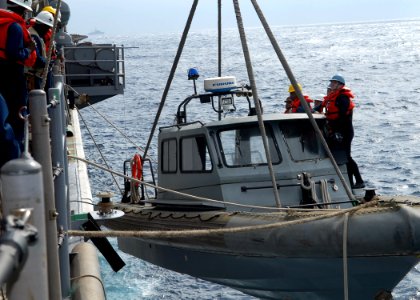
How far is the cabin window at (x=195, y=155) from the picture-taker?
9.52 metres

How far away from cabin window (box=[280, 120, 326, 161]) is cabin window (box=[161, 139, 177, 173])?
1.56 meters

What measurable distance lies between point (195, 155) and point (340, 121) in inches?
75.7

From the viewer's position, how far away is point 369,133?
2939 centimetres

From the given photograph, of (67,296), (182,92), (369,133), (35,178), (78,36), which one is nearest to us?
(35,178)

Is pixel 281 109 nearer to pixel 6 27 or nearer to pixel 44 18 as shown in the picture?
pixel 44 18

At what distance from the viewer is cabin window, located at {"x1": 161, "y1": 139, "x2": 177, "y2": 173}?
1013 cm

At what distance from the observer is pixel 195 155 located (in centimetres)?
970

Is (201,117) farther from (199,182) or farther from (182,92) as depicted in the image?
(199,182)

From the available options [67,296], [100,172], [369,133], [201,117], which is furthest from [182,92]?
[67,296]

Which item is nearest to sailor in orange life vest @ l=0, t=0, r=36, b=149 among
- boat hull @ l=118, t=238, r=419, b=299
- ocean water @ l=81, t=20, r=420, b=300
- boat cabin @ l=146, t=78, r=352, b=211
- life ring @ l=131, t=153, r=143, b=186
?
boat hull @ l=118, t=238, r=419, b=299

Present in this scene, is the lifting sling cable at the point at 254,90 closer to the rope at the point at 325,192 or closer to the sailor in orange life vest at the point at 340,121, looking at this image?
the rope at the point at 325,192

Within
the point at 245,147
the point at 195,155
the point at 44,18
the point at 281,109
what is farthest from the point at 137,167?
the point at 281,109

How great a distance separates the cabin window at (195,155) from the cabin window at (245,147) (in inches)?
9.9

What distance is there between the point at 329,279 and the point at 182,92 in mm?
41064
